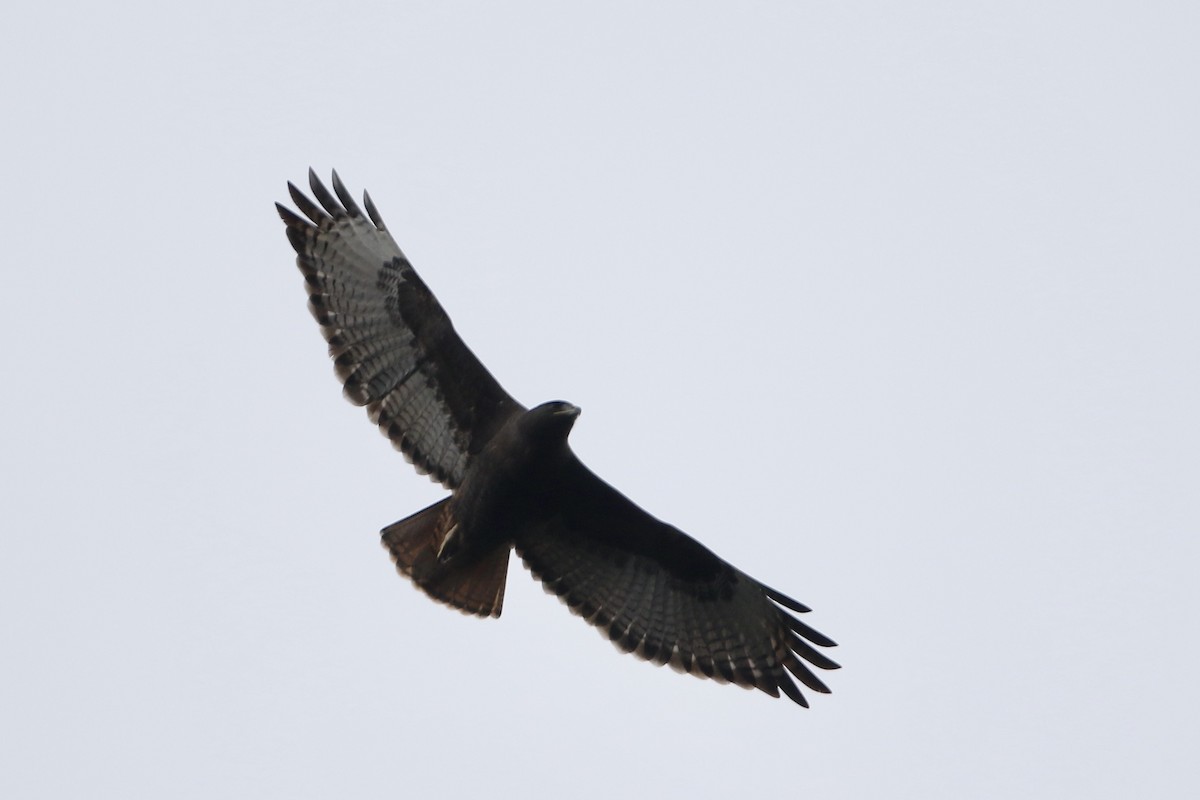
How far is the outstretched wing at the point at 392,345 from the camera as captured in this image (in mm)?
13422

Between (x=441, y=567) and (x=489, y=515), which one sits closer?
(x=489, y=515)

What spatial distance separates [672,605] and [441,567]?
178cm

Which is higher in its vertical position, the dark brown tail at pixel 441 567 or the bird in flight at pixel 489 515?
→ the bird in flight at pixel 489 515

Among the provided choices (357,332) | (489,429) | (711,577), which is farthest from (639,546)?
(357,332)

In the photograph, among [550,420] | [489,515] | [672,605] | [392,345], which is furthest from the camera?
[672,605]

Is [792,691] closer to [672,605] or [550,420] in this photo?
[672,605]

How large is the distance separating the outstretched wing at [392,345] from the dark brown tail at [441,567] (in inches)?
14.0

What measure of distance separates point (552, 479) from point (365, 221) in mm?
2377

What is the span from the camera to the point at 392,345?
13.5m

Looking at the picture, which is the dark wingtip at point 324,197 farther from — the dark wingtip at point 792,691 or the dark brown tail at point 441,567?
the dark wingtip at point 792,691

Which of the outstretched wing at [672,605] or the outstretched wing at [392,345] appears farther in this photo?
the outstretched wing at [672,605]

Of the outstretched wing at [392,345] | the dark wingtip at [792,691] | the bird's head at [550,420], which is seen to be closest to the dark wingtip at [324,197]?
the outstretched wing at [392,345]

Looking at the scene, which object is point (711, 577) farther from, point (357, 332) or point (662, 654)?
point (357, 332)

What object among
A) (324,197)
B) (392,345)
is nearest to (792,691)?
(392,345)
